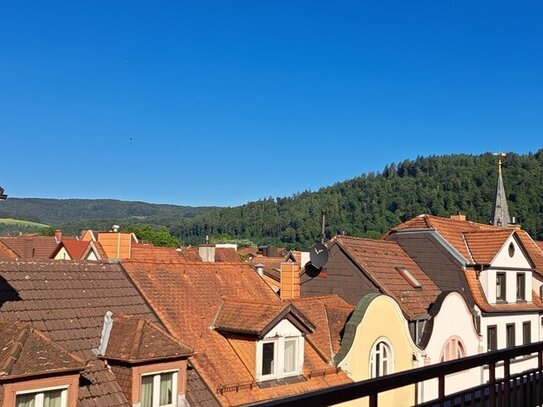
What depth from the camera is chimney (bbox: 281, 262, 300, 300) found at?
2130 cm

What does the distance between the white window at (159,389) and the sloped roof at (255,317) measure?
3155 mm

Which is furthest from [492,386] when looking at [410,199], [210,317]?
[410,199]

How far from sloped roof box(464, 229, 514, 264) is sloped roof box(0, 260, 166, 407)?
600 inches

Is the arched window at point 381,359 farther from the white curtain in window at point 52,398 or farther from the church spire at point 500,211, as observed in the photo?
the church spire at point 500,211

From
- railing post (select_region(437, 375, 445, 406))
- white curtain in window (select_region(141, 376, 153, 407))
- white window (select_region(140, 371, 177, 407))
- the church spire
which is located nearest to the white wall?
white window (select_region(140, 371, 177, 407))

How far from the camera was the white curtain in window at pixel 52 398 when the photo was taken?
1062 centimetres

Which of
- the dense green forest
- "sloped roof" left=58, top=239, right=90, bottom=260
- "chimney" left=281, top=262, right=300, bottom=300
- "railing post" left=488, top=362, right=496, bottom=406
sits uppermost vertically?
the dense green forest

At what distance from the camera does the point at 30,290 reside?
13.7 metres

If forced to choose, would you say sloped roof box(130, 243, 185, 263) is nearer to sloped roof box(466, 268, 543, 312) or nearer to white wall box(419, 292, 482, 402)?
white wall box(419, 292, 482, 402)

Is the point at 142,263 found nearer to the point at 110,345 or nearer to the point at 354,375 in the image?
the point at 110,345

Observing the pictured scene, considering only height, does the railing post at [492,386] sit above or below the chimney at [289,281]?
below

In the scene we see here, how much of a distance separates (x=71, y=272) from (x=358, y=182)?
181 meters

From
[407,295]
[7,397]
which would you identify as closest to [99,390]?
[7,397]

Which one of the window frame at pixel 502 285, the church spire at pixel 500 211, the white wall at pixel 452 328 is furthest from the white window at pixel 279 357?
the church spire at pixel 500 211
